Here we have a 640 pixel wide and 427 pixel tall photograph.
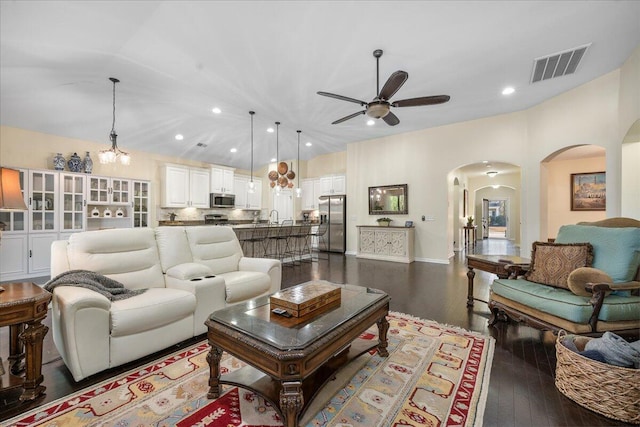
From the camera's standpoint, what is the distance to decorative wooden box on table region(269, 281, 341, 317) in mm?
1709

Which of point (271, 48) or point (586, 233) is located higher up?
point (271, 48)

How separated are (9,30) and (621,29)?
6.54m

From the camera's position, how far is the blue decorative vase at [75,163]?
18.4 feet

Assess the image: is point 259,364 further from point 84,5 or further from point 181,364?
point 84,5

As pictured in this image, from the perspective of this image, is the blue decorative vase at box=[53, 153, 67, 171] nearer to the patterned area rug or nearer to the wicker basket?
the patterned area rug

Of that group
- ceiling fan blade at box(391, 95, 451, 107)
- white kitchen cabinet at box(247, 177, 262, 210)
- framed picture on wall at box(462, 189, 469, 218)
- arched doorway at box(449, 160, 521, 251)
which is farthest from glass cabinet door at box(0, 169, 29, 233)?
framed picture on wall at box(462, 189, 469, 218)

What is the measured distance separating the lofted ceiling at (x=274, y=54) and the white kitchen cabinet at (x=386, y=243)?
282cm

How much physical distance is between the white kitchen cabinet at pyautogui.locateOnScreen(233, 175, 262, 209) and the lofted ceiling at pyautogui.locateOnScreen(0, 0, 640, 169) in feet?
11.5

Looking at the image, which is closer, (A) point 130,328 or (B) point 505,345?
(A) point 130,328

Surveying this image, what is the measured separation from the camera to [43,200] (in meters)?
5.13

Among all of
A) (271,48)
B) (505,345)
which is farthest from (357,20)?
(505,345)

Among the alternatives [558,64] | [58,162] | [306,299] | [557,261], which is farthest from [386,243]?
[58,162]

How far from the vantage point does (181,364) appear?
2094 millimetres

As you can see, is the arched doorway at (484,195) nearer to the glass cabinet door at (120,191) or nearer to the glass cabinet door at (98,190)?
the glass cabinet door at (120,191)
